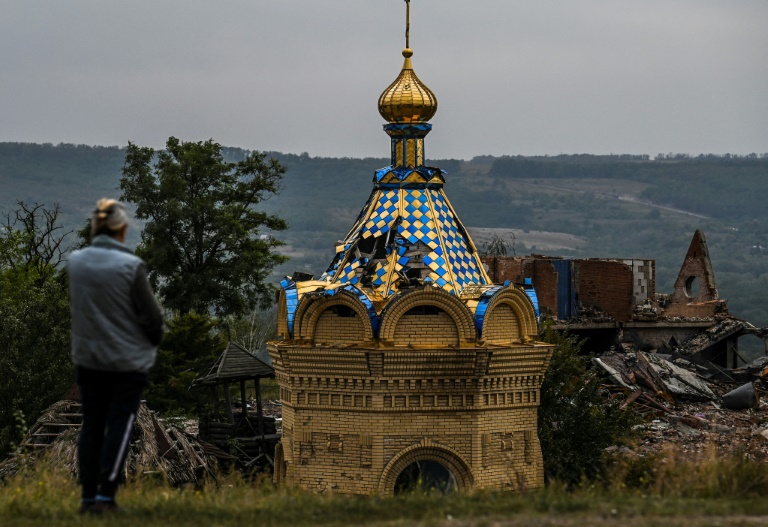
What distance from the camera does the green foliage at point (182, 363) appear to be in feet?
136

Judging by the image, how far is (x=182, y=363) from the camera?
4438 centimetres

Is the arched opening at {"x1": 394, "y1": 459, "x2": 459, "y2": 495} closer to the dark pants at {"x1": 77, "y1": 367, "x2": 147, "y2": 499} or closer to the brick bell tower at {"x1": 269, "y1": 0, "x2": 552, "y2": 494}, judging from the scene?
the brick bell tower at {"x1": 269, "y1": 0, "x2": 552, "y2": 494}

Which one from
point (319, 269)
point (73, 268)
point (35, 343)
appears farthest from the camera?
point (319, 269)

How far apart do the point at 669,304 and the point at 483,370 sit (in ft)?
118

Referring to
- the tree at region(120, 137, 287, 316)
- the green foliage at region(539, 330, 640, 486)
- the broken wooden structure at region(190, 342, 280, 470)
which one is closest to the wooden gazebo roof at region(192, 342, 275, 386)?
the broken wooden structure at region(190, 342, 280, 470)

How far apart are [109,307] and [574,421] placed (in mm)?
16686

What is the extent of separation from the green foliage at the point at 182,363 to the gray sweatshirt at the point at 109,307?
28.9m

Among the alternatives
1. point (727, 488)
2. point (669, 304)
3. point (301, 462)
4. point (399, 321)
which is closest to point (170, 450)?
point (301, 462)

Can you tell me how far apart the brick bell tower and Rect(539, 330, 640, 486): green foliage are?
2.97 meters

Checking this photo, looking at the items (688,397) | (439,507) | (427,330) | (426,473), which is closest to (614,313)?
(688,397)

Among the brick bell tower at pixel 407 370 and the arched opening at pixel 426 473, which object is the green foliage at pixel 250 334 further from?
the arched opening at pixel 426 473

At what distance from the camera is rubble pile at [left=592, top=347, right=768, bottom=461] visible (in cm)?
3456

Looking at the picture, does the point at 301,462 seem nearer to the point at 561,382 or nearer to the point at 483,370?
the point at 483,370

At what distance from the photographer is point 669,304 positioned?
185 feet
